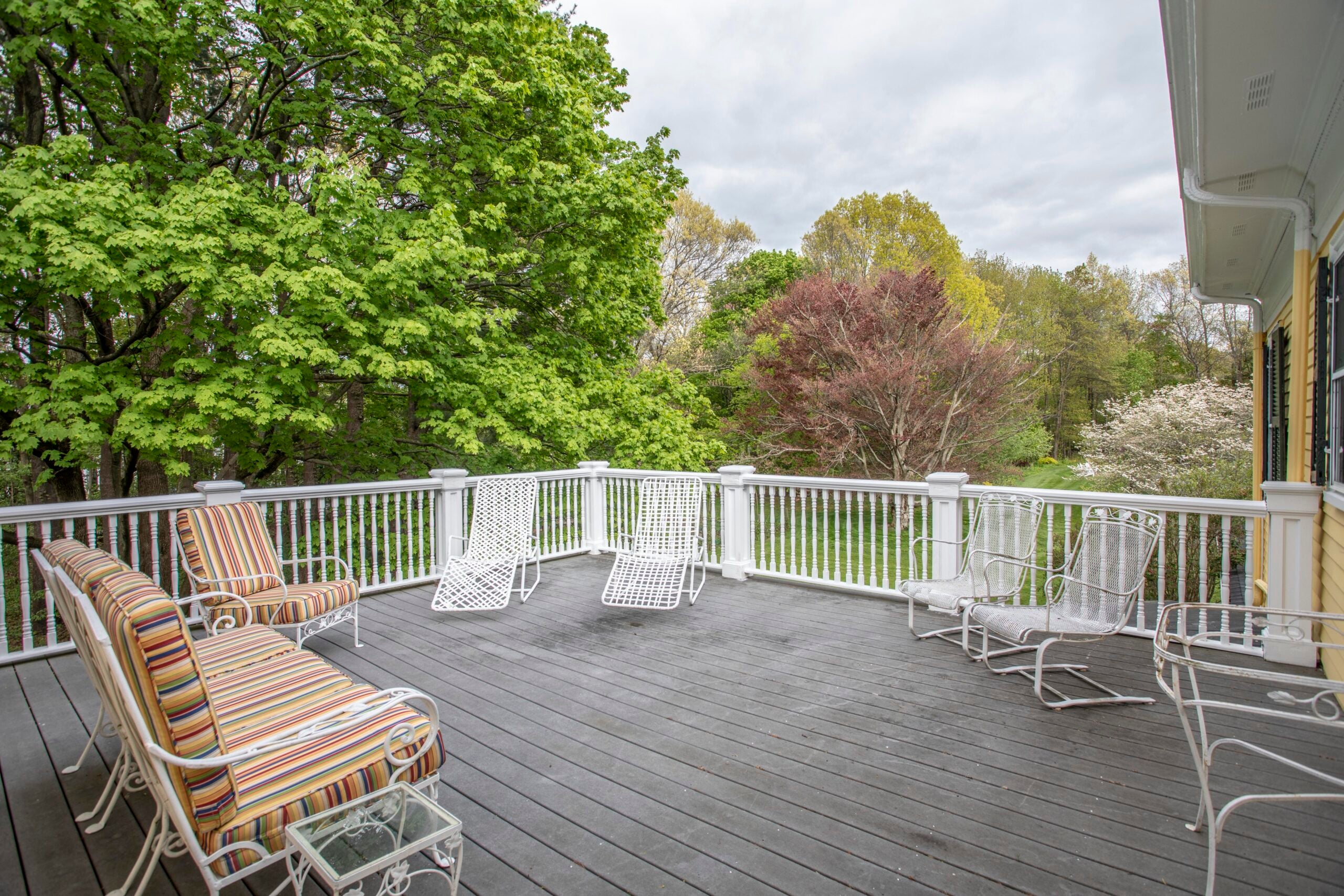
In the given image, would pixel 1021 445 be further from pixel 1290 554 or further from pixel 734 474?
pixel 1290 554

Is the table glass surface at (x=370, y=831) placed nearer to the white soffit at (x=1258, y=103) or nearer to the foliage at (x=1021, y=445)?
the white soffit at (x=1258, y=103)

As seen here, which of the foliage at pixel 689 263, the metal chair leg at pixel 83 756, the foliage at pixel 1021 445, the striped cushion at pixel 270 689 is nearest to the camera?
the striped cushion at pixel 270 689

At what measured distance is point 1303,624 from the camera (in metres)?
3.58

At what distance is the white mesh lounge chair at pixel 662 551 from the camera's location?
15.6 ft

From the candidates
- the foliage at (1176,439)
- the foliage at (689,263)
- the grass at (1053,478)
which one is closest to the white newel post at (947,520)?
the foliage at (1176,439)

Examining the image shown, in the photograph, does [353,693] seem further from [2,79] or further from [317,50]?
[2,79]

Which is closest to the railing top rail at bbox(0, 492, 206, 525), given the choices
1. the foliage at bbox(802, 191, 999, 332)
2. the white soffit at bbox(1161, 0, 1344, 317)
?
the white soffit at bbox(1161, 0, 1344, 317)

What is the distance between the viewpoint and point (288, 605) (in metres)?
3.56

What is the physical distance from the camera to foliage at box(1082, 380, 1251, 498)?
34.0 ft

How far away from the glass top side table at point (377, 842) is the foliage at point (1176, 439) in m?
10.7

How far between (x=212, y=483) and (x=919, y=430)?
9525 mm

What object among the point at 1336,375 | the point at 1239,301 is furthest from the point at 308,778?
the point at 1239,301

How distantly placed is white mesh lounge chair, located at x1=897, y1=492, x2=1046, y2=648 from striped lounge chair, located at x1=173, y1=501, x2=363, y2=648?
11.7 feet

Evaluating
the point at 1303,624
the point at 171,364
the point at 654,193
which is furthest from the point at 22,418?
the point at 1303,624
